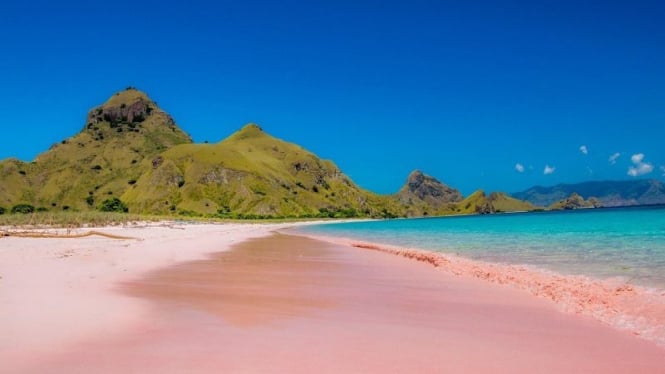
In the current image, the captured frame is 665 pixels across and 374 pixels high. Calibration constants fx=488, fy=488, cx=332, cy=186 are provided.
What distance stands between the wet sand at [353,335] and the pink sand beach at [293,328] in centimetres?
2

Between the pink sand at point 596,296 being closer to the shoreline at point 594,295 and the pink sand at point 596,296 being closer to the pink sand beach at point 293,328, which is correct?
the shoreline at point 594,295

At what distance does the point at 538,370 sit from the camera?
5.66 metres

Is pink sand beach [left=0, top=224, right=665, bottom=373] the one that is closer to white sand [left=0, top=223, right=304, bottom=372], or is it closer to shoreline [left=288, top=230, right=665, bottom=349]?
white sand [left=0, top=223, right=304, bottom=372]

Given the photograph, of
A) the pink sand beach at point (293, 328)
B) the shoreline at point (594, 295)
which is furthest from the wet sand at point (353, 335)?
the shoreline at point (594, 295)

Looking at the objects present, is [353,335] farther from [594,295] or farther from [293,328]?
[594,295]

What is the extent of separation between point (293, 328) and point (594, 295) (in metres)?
6.96

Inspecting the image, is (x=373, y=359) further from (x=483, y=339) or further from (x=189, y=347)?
(x=189, y=347)

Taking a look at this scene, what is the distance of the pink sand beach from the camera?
5.86 metres

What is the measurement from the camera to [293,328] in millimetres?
7730

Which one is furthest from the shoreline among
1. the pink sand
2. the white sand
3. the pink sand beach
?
the white sand

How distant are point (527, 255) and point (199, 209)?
154176mm

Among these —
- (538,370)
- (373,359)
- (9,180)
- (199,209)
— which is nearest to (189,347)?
(373,359)

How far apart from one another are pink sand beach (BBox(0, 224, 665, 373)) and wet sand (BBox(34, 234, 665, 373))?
0.02m

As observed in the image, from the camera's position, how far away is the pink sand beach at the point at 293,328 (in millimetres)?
5855
